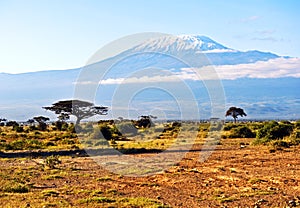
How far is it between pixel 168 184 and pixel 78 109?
1730 inches

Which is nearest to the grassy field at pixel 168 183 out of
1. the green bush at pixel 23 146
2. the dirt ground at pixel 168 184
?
the dirt ground at pixel 168 184

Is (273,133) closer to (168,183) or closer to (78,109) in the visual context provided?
(168,183)

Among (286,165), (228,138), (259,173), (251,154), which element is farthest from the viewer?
(228,138)

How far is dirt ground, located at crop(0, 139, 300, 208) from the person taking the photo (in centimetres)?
1254

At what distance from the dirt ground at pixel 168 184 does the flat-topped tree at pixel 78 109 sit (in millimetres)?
35925

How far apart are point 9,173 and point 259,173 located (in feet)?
30.3

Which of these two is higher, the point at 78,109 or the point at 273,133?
the point at 78,109

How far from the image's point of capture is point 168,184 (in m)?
15.6

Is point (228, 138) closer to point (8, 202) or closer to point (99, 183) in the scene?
point (99, 183)

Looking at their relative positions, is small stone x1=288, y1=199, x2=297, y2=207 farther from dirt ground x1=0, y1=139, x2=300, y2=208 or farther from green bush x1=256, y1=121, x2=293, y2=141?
green bush x1=256, y1=121, x2=293, y2=141

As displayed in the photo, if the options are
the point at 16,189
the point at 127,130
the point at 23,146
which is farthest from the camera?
the point at 127,130

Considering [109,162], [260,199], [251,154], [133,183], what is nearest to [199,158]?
[251,154]

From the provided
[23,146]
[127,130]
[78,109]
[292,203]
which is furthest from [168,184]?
[78,109]

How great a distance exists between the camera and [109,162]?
22.3 m
